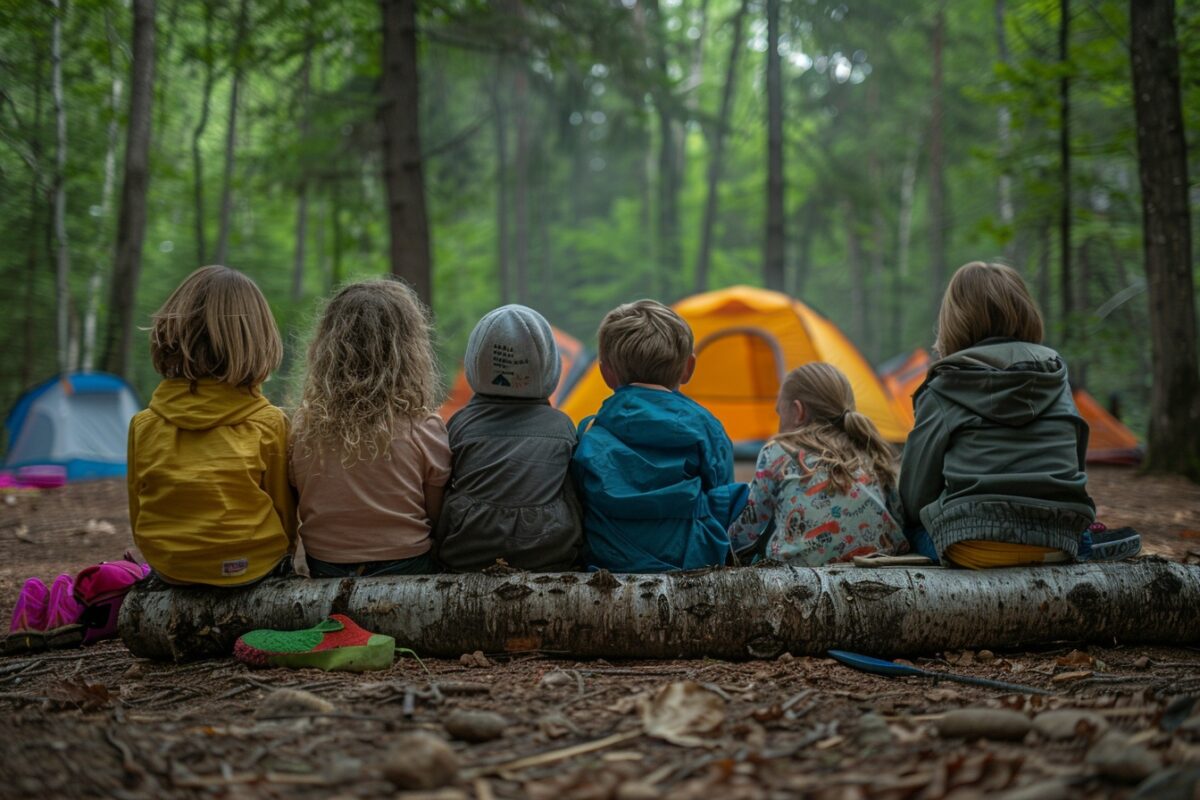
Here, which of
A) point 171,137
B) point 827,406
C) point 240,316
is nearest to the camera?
point 240,316

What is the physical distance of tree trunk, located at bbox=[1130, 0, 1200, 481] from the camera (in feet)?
23.0

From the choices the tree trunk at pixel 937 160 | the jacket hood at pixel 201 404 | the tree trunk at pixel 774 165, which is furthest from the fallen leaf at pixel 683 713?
the tree trunk at pixel 937 160

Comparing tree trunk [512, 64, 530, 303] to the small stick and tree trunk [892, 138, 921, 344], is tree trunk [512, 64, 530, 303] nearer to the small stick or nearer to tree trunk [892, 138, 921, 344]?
tree trunk [892, 138, 921, 344]

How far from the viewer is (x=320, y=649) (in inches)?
114

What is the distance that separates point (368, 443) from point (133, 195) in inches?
297

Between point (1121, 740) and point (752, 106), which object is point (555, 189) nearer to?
point (752, 106)

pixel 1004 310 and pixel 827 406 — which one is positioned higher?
pixel 1004 310

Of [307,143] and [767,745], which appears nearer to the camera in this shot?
[767,745]

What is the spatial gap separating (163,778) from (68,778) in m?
0.20

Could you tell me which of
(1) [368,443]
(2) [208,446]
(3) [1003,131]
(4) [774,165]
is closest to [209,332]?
(2) [208,446]

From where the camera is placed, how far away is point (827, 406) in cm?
384

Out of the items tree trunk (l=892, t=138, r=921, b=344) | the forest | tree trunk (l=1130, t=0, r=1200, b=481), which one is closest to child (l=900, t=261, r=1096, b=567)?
the forest

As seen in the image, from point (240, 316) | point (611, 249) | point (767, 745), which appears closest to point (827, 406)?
point (767, 745)

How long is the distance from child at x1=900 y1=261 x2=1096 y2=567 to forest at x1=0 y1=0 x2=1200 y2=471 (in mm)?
2566
